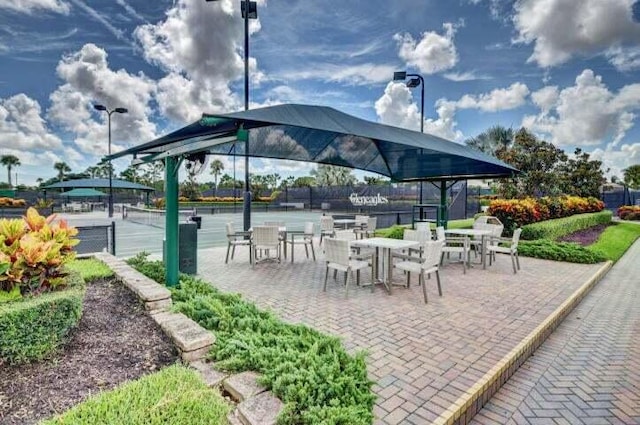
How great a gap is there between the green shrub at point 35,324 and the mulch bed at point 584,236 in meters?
12.1

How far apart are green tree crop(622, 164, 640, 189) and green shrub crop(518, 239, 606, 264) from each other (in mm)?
47810

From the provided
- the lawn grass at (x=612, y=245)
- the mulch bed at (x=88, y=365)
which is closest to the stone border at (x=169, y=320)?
the mulch bed at (x=88, y=365)

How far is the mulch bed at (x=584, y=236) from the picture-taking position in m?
10.7

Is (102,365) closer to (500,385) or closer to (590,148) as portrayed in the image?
(500,385)

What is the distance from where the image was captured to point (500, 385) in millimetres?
2850

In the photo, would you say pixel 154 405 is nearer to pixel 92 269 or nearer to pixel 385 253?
pixel 92 269

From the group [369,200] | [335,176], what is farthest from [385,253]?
[335,176]

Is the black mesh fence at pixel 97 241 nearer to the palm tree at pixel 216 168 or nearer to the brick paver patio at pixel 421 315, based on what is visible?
the brick paver patio at pixel 421 315

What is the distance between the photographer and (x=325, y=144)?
6.70 metres

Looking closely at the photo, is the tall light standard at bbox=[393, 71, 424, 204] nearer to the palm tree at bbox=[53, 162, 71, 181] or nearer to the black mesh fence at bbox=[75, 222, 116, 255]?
the black mesh fence at bbox=[75, 222, 116, 255]

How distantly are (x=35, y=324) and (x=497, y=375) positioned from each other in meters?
3.45

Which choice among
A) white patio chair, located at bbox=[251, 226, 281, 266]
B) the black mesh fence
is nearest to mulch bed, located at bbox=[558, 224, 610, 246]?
white patio chair, located at bbox=[251, 226, 281, 266]

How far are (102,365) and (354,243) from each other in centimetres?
391

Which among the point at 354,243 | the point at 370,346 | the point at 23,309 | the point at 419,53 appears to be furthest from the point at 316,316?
the point at 419,53
